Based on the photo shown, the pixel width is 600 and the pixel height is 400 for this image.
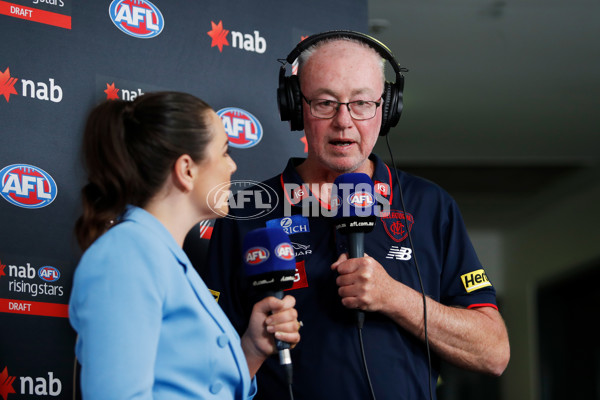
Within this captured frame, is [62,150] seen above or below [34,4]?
below

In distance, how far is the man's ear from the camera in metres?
1.30

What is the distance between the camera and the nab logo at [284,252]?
1391mm

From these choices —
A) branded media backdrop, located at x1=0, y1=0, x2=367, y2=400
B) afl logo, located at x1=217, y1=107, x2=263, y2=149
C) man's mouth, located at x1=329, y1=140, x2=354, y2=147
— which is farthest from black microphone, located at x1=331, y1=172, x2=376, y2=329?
afl logo, located at x1=217, y1=107, x2=263, y2=149

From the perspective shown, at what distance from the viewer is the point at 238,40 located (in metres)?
2.32

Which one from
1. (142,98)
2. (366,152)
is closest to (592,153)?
(366,152)

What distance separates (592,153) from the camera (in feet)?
20.2

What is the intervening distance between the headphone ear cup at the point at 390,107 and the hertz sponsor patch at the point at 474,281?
1.34 ft

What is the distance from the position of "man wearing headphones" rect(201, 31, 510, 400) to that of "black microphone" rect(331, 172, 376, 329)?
0.12 ft

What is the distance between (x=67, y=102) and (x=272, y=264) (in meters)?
0.88

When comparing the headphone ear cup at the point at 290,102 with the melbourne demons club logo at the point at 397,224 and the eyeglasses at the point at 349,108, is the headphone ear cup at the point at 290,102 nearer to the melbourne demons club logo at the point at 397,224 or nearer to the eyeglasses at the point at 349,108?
the eyeglasses at the point at 349,108

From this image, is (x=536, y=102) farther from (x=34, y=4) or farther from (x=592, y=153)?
(x=34, y=4)

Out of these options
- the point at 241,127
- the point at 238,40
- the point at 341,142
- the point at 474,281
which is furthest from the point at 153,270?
the point at 238,40

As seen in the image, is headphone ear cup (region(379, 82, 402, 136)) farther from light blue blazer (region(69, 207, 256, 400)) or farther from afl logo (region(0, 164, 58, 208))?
afl logo (region(0, 164, 58, 208))

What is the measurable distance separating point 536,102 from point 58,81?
397 centimetres
